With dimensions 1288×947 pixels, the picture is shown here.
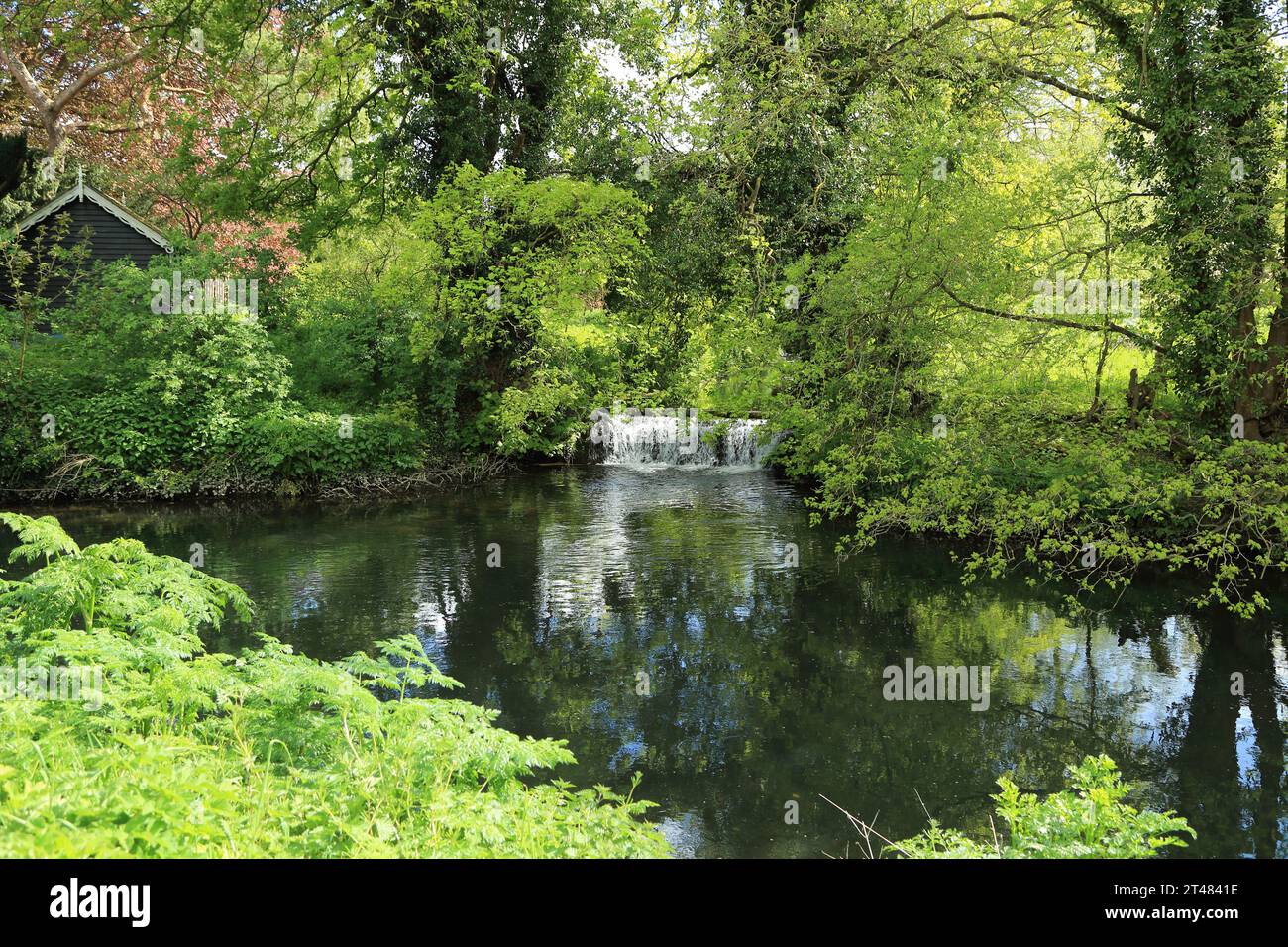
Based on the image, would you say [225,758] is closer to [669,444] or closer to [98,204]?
[669,444]

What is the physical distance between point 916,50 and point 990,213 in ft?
11.3

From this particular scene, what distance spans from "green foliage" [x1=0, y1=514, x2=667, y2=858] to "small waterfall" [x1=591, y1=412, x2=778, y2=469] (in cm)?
1639

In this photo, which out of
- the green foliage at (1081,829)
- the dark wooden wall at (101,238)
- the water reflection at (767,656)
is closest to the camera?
the green foliage at (1081,829)

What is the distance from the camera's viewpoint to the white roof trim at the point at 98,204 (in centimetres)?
2523

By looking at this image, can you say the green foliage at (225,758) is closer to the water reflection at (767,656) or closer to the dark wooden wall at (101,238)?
the water reflection at (767,656)

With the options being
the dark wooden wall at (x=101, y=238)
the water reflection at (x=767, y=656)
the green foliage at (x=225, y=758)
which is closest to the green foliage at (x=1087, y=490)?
the water reflection at (x=767, y=656)

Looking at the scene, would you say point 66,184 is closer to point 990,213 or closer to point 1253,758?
point 990,213

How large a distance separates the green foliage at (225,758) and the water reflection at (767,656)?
1879 mm

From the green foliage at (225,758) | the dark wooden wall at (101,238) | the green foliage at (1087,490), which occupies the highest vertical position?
the dark wooden wall at (101,238)

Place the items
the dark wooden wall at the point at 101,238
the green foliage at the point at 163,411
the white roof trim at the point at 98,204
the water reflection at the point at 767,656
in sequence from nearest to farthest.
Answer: the water reflection at the point at 767,656 → the green foliage at the point at 163,411 → the white roof trim at the point at 98,204 → the dark wooden wall at the point at 101,238

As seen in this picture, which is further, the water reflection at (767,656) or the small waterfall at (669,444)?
the small waterfall at (669,444)

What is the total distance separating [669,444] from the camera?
2275cm

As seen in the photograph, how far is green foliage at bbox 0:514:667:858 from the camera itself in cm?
322

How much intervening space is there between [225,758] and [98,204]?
26.7 meters
